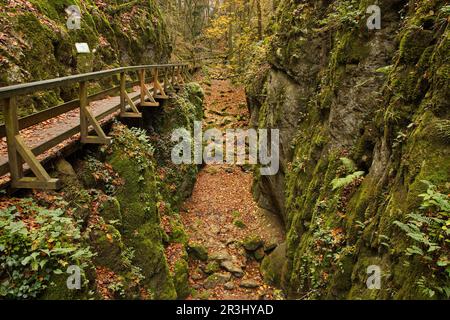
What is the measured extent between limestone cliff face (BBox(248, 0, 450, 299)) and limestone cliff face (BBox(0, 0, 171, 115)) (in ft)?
25.9

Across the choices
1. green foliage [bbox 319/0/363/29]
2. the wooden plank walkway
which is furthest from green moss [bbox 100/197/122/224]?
green foliage [bbox 319/0/363/29]

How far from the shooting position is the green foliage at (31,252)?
3.84 m

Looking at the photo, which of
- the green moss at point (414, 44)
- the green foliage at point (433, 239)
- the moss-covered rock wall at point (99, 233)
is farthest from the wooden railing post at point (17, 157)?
the green moss at point (414, 44)

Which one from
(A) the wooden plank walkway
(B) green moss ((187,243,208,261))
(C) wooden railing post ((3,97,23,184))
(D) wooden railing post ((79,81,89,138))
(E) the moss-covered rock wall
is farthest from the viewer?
(B) green moss ((187,243,208,261))

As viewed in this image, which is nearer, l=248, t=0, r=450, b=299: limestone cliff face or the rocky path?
l=248, t=0, r=450, b=299: limestone cliff face

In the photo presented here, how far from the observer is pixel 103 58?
1382 cm

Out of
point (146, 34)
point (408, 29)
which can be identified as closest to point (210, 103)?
point (146, 34)

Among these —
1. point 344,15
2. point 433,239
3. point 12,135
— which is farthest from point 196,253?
point 344,15

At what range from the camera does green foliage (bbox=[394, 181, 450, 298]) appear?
12.2 feet

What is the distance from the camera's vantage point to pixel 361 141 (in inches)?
299

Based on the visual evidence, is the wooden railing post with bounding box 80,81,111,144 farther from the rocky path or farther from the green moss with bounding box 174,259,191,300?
the rocky path

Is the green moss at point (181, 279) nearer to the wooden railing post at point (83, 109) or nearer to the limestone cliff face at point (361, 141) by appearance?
the limestone cliff face at point (361, 141)

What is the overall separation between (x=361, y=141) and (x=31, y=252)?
692cm
